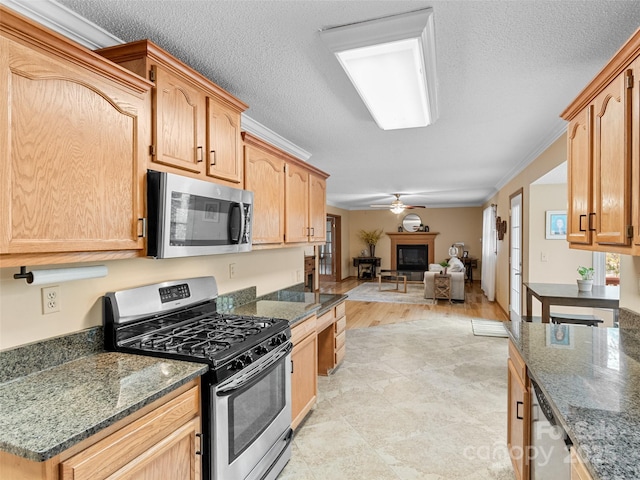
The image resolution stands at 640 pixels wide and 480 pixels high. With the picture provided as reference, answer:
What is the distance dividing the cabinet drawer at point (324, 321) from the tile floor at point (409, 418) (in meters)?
0.59

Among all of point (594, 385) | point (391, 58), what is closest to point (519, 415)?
point (594, 385)

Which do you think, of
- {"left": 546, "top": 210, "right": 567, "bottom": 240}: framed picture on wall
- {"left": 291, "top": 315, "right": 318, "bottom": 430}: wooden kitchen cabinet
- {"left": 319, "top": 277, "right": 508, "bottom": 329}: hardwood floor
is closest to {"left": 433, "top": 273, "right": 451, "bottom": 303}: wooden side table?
{"left": 319, "top": 277, "right": 508, "bottom": 329}: hardwood floor

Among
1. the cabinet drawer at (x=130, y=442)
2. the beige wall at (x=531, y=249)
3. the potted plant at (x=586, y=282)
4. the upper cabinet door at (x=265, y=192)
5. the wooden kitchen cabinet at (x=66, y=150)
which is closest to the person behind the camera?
the cabinet drawer at (x=130, y=442)

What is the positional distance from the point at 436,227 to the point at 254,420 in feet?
32.5

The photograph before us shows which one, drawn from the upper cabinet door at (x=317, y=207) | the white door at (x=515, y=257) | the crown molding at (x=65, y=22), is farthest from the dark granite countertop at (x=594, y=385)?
the white door at (x=515, y=257)

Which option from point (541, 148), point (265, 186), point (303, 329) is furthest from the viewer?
point (541, 148)

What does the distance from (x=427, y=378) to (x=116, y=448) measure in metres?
3.00

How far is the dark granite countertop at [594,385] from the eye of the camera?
0.92 metres

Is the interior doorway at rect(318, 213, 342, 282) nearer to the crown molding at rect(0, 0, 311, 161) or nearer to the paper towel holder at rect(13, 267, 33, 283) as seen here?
the crown molding at rect(0, 0, 311, 161)

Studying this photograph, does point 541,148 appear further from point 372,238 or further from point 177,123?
point 372,238

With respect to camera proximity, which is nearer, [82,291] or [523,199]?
[82,291]

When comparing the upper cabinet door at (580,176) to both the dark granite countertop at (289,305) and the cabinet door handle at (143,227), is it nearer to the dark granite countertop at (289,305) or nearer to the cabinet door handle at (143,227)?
the dark granite countertop at (289,305)

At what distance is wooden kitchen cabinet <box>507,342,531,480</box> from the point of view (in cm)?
167

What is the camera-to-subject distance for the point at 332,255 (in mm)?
10773
